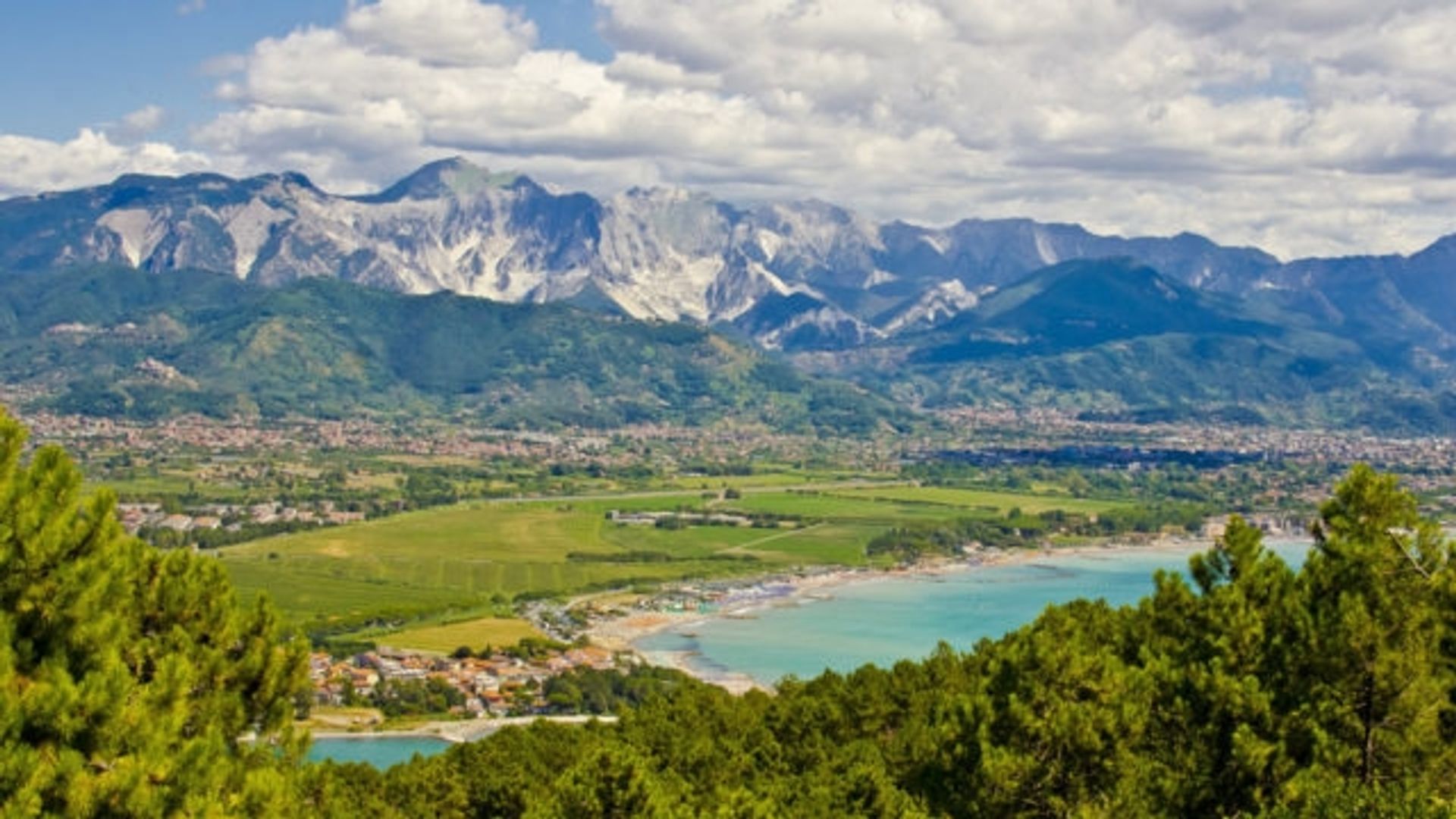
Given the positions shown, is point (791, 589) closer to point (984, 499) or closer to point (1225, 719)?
point (984, 499)

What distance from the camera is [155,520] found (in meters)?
99.4

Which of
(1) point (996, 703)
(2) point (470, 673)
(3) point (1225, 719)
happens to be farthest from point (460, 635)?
(3) point (1225, 719)

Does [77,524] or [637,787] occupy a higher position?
[77,524]

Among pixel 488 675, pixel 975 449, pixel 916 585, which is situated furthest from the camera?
pixel 975 449

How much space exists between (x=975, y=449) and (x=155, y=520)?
3921 inches

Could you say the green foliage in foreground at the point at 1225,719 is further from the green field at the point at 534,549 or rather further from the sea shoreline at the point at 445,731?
the green field at the point at 534,549

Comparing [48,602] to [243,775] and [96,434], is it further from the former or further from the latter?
[96,434]

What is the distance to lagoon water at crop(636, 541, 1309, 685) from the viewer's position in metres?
64.0

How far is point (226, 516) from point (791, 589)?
137ft

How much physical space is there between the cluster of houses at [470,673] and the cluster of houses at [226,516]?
37.4 meters

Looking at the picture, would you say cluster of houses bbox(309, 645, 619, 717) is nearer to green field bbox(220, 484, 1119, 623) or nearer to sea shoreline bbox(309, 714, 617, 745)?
sea shoreline bbox(309, 714, 617, 745)

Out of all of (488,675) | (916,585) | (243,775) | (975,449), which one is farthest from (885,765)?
(975,449)

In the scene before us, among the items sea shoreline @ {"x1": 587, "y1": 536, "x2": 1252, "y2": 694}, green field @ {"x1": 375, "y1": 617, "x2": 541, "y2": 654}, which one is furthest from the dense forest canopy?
green field @ {"x1": 375, "y1": 617, "x2": 541, "y2": 654}

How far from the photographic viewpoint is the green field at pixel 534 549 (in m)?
80.4
